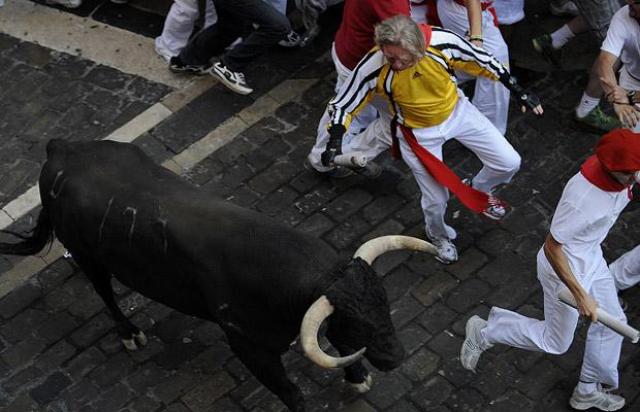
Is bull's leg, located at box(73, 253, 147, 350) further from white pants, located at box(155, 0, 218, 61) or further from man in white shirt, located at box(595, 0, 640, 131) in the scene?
man in white shirt, located at box(595, 0, 640, 131)

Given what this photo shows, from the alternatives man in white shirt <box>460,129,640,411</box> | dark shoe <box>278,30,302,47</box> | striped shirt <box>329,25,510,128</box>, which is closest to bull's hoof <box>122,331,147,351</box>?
striped shirt <box>329,25,510,128</box>

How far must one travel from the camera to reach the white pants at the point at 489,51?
8.83 m

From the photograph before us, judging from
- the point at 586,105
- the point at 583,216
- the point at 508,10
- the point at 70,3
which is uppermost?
the point at 583,216

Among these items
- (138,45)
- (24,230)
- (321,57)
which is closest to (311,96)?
(321,57)

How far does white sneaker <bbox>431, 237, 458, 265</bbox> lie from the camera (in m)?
8.48

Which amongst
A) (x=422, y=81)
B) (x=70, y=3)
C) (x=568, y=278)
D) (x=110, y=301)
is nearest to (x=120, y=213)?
(x=110, y=301)

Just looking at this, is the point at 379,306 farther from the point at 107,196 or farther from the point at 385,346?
the point at 107,196

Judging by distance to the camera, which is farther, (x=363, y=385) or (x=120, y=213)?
(x=363, y=385)

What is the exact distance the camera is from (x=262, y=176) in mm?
9312

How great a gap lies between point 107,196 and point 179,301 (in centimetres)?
83

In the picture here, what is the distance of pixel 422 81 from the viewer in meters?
7.71

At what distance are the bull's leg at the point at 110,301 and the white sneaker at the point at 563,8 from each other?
16.3ft

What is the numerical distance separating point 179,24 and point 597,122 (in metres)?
3.81

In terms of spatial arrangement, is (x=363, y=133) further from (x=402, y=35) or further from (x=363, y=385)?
(x=363, y=385)
